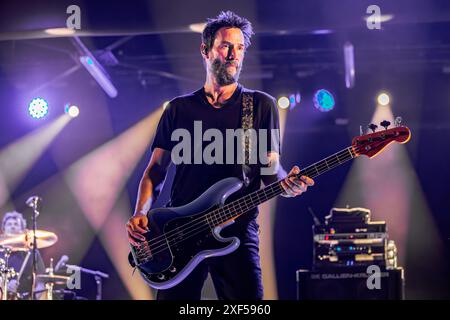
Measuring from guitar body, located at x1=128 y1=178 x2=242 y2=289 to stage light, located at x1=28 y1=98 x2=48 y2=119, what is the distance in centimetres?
365

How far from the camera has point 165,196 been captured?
6586mm

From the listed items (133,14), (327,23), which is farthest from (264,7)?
(133,14)

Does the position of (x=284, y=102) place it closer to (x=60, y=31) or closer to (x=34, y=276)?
(x=60, y=31)

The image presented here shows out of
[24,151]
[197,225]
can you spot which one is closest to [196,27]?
[197,225]

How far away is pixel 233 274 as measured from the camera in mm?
3750

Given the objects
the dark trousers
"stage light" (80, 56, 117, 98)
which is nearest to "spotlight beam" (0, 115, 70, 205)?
"stage light" (80, 56, 117, 98)

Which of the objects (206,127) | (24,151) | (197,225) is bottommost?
(197,225)

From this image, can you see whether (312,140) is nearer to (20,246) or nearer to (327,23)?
(327,23)

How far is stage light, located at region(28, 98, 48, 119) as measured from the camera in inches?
286

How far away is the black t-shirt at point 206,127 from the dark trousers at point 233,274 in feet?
0.47

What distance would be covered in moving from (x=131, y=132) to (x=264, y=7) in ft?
11.1

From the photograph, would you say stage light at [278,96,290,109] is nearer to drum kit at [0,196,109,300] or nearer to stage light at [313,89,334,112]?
stage light at [313,89,334,112]

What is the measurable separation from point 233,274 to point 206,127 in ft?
3.10

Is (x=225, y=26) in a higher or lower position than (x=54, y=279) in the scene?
higher
